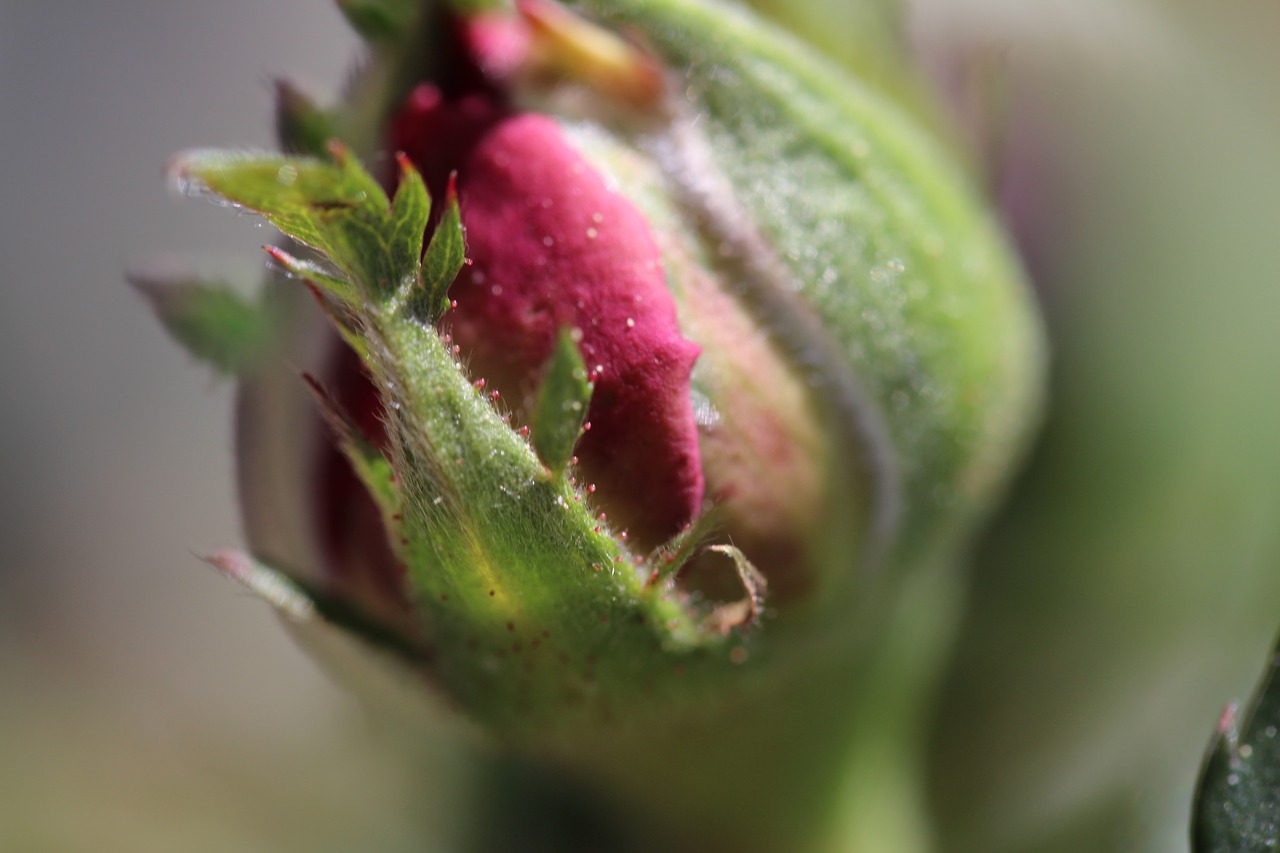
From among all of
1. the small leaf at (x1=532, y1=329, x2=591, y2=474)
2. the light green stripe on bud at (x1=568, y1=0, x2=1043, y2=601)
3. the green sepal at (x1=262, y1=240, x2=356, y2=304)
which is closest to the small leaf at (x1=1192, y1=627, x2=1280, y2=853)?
the light green stripe on bud at (x1=568, y1=0, x2=1043, y2=601)

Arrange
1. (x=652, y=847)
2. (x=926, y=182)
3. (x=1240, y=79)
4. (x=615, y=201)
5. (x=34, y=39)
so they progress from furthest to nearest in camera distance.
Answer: (x=34, y=39), (x=1240, y=79), (x=652, y=847), (x=926, y=182), (x=615, y=201)

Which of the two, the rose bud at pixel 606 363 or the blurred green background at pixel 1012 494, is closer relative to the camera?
the rose bud at pixel 606 363

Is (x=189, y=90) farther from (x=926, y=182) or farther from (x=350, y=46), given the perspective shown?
(x=926, y=182)

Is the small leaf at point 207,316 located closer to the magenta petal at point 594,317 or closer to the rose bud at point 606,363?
the rose bud at point 606,363

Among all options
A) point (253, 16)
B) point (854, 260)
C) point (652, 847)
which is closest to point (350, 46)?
point (854, 260)

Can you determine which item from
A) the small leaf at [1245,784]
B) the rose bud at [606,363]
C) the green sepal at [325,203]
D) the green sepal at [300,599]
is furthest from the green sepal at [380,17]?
the small leaf at [1245,784]

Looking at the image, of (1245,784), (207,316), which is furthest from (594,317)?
(1245,784)

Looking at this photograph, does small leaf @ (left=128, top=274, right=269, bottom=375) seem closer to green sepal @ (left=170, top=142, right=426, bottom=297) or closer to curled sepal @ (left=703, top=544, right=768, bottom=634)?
green sepal @ (left=170, top=142, right=426, bottom=297)
